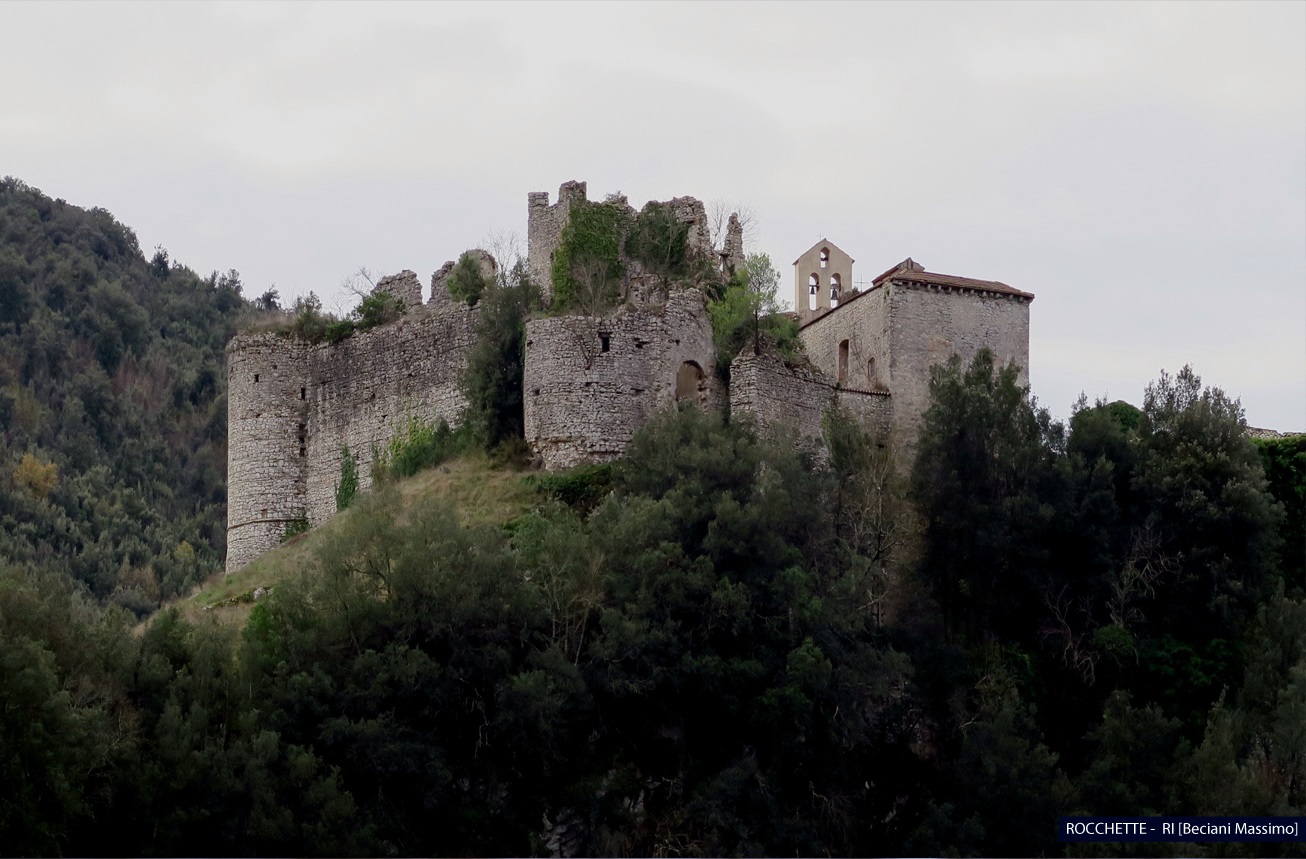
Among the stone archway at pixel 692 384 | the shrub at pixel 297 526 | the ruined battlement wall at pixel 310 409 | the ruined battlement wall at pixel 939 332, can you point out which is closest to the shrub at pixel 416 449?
the ruined battlement wall at pixel 310 409

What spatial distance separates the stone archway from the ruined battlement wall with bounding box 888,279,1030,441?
5.57m

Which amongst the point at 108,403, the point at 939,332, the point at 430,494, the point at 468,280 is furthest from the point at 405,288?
the point at 108,403

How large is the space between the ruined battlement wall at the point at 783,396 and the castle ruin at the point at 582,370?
39mm

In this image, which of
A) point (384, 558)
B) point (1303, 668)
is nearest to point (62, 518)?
point (384, 558)

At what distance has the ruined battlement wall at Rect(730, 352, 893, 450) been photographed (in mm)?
40750

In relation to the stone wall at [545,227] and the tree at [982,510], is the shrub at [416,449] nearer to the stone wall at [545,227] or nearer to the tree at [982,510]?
the stone wall at [545,227]

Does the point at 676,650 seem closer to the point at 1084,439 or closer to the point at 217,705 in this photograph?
the point at 217,705

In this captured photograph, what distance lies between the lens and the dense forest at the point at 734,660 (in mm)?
32281

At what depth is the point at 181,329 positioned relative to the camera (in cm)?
9269

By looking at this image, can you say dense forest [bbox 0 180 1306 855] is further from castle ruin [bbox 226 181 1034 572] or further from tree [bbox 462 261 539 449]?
castle ruin [bbox 226 181 1034 572]

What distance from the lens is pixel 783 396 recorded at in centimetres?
4153

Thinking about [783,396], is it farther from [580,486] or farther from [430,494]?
[430,494]

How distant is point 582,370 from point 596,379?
1.04 feet

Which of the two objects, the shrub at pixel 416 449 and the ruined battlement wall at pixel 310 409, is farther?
the ruined battlement wall at pixel 310 409
